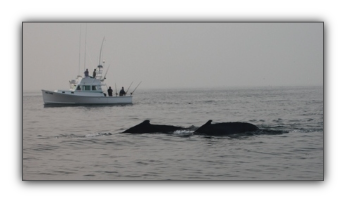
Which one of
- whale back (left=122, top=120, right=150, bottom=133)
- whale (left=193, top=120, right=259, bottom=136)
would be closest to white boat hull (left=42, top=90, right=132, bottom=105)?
whale back (left=122, top=120, right=150, bottom=133)

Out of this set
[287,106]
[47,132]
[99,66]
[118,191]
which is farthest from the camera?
[287,106]

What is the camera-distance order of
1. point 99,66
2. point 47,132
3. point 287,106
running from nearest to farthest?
point 47,132, point 99,66, point 287,106

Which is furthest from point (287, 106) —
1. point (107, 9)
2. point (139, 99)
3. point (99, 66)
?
point (107, 9)

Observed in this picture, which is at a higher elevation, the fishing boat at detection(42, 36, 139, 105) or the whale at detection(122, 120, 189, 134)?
the fishing boat at detection(42, 36, 139, 105)

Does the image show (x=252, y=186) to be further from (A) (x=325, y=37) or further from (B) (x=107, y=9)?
(B) (x=107, y=9)

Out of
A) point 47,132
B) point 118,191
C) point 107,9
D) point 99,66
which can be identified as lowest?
point 118,191

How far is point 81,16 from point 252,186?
4.41 meters

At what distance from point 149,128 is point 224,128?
7.62 feet

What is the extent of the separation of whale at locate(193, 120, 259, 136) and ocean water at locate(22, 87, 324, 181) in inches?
4.7

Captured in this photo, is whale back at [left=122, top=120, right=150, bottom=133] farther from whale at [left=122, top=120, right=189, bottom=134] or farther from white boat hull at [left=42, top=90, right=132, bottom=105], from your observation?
white boat hull at [left=42, top=90, right=132, bottom=105]

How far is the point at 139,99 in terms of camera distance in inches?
558

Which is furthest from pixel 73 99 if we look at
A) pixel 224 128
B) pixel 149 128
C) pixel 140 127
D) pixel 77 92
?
pixel 224 128

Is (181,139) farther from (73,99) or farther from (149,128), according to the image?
(73,99)

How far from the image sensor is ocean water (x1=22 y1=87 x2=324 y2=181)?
1191 centimetres
